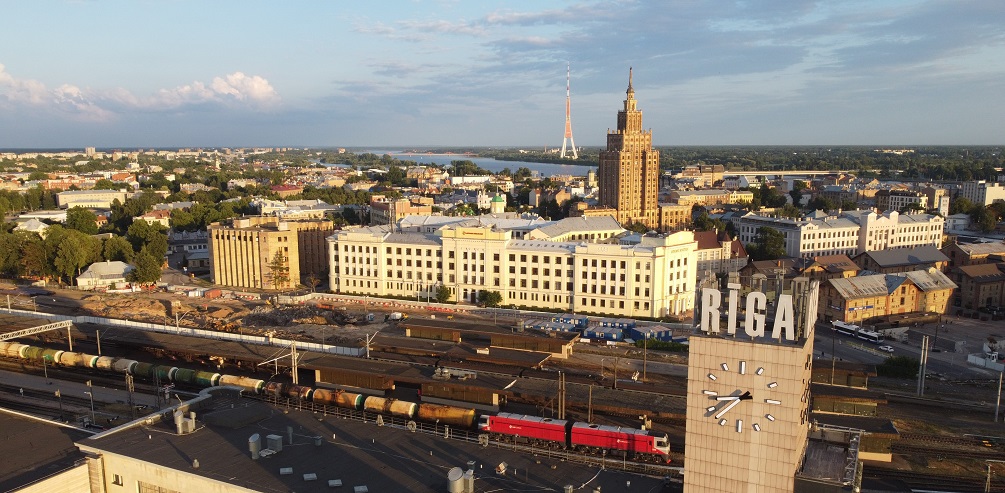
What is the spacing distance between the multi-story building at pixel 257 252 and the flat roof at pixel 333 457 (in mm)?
78585

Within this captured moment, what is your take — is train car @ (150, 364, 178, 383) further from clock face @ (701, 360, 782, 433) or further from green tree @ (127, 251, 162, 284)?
green tree @ (127, 251, 162, 284)

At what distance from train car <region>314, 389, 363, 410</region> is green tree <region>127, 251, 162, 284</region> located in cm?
7110

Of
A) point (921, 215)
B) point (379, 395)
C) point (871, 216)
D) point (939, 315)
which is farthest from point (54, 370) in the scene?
point (921, 215)

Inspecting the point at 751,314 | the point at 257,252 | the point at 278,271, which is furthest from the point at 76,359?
the point at 751,314

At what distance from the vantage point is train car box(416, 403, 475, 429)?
178ft

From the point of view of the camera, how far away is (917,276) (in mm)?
97500

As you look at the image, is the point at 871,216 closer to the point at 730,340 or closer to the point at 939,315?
the point at 939,315

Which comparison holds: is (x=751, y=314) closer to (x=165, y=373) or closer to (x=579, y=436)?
(x=579, y=436)

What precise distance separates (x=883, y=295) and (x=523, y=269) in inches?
1897

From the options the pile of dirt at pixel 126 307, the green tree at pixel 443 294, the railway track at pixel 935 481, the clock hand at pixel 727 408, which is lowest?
the pile of dirt at pixel 126 307

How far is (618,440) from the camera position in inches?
1891

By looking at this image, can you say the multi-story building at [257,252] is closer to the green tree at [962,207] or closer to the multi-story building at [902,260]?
the multi-story building at [902,260]

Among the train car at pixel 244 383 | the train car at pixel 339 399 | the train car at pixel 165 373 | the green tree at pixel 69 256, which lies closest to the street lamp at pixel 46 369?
the train car at pixel 165 373

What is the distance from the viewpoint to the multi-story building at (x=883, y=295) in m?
91.6
